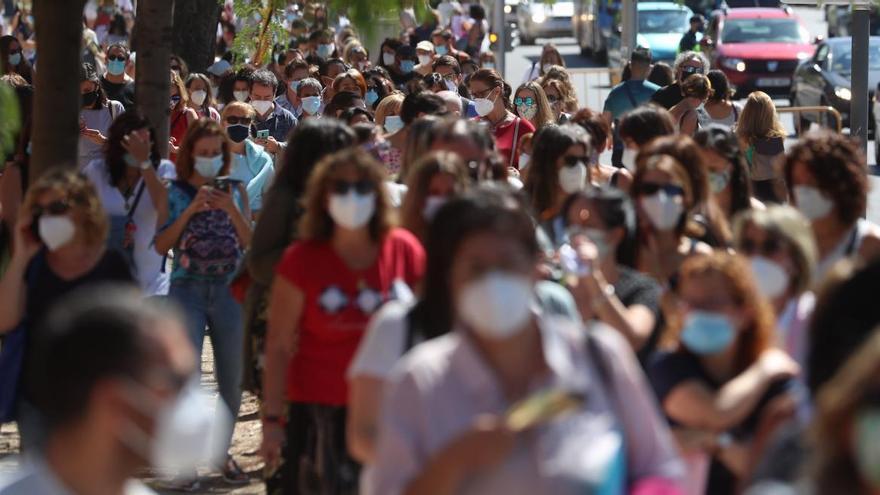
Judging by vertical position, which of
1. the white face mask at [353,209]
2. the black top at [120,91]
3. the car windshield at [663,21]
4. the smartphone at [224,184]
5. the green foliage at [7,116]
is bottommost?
the car windshield at [663,21]

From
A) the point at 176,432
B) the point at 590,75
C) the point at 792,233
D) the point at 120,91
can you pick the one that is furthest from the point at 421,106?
the point at 590,75

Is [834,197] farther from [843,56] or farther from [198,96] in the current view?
[843,56]

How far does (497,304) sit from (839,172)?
9.73 ft

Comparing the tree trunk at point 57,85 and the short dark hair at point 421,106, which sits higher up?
the tree trunk at point 57,85

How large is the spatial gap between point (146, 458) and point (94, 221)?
121 inches

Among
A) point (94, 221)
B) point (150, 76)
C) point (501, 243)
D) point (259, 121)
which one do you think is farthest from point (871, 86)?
point (501, 243)

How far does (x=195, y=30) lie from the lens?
1873 centimetres

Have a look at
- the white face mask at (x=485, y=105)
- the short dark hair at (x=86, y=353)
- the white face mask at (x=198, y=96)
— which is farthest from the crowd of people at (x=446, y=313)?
the white face mask at (x=198, y=96)

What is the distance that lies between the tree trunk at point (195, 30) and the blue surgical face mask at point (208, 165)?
10355 mm

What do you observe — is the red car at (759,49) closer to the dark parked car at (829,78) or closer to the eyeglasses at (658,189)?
the dark parked car at (829,78)

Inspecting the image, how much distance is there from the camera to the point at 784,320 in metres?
5.46

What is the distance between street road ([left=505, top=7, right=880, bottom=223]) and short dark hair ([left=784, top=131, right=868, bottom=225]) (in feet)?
38.5

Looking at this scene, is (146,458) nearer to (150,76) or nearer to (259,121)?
(150,76)

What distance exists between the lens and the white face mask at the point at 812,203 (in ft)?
21.2
